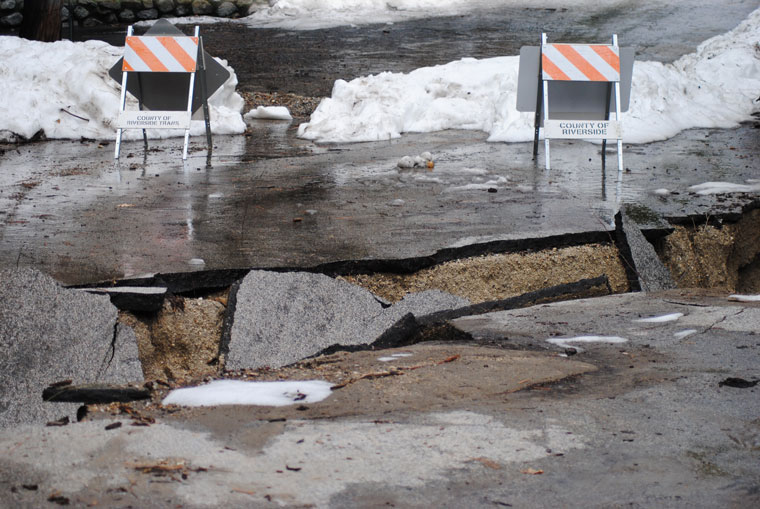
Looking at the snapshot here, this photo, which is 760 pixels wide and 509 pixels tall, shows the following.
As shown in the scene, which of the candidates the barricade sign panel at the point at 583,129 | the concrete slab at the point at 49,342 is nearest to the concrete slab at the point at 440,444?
the concrete slab at the point at 49,342

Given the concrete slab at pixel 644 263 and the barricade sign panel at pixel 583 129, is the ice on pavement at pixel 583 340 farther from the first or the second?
the barricade sign panel at pixel 583 129

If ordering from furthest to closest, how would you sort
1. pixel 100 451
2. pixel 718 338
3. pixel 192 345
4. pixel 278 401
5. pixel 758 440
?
1. pixel 192 345
2. pixel 718 338
3. pixel 278 401
4. pixel 758 440
5. pixel 100 451

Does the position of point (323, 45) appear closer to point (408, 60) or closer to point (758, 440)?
point (408, 60)

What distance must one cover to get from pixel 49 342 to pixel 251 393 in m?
1.38

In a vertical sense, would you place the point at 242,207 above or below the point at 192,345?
above

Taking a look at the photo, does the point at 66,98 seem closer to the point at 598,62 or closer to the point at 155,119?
the point at 155,119

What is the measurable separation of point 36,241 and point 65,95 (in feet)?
16.2

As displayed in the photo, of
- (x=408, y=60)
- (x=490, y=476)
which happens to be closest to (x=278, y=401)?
(x=490, y=476)

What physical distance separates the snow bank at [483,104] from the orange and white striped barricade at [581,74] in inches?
47.3

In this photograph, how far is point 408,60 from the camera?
16.1 meters

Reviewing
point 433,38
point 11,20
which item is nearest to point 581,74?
point 433,38

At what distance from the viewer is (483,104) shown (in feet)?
35.2

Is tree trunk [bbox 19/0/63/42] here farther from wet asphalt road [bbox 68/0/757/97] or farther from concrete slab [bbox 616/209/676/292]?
concrete slab [bbox 616/209/676/292]

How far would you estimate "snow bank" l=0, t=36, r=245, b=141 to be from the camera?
31.9ft
